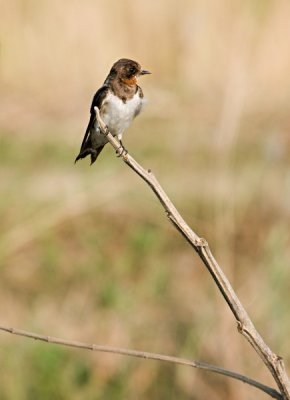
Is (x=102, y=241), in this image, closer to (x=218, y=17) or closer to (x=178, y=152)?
(x=178, y=152)

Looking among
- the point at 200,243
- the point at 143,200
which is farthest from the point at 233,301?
the point at 143,200

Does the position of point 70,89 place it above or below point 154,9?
below

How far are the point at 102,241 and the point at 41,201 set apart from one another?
379mm

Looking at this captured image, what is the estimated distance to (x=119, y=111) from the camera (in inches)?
90.0

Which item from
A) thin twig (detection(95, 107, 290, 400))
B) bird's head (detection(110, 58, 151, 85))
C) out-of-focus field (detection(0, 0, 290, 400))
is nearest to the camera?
thin twig (detection(95, 107, 290, 400))

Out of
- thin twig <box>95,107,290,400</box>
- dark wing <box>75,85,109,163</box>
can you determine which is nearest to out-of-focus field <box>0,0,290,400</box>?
dark wing <box>75,85,109,163</box>

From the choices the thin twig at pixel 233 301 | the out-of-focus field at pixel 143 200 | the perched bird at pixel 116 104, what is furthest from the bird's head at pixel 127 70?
the thin twig at pixel 233 301

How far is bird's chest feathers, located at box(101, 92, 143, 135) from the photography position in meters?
2.28

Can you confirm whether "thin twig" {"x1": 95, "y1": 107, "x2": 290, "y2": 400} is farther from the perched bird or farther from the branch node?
the perched bird

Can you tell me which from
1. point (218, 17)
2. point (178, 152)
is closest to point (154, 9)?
point (218, 17)

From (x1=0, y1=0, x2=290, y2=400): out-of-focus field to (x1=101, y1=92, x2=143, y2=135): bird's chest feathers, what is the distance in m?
0.24

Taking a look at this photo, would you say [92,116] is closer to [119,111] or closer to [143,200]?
[119,111]

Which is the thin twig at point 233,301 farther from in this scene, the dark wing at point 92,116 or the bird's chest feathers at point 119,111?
the bird's chest feathers at point 119,111

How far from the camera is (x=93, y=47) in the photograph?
645 cm
